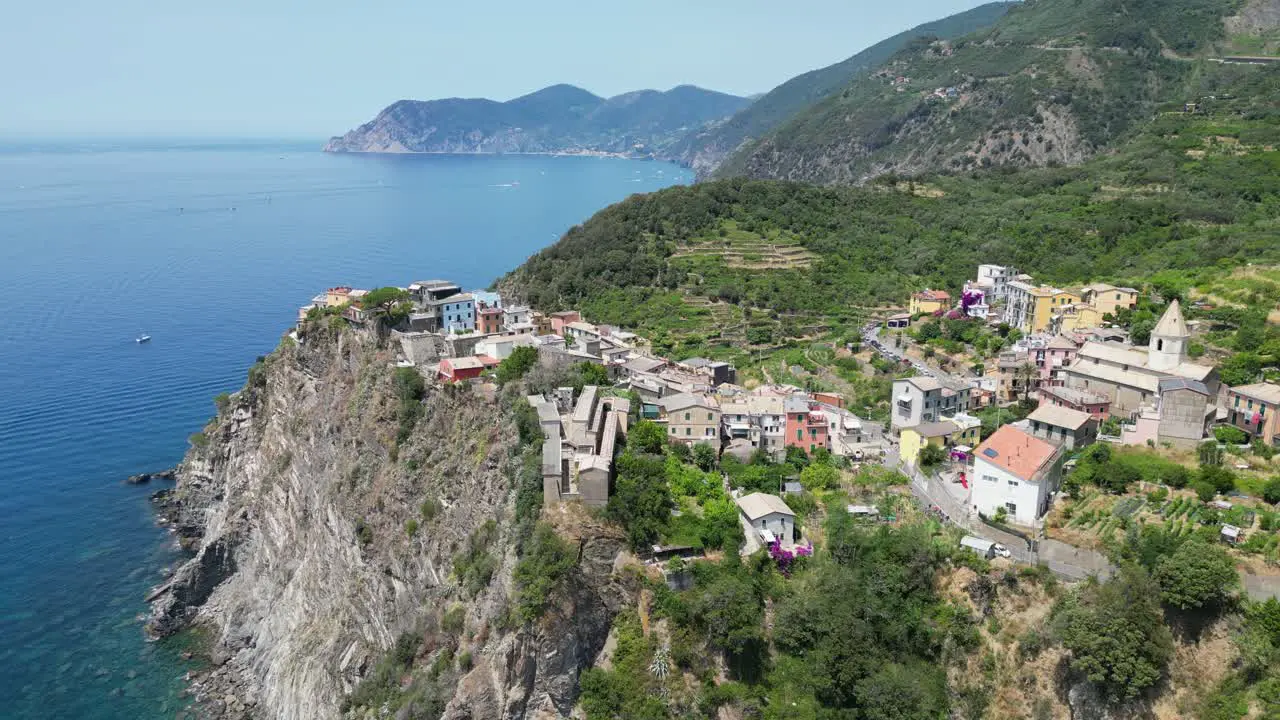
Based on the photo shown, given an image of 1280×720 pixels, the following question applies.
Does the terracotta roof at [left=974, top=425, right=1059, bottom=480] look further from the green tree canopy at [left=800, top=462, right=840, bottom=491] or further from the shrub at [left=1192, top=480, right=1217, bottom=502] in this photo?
the green tree canopy at [left=800, top=462, right=840, bottom=491]

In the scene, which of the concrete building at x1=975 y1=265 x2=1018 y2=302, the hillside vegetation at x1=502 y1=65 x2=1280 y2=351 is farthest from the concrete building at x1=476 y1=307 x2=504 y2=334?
the concrete building at x1=975 y1=265 x2=1018 y2=302

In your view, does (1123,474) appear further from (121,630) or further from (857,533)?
(121,630)

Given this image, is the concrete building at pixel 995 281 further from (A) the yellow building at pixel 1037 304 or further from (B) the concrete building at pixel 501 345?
(B) the concrete building at pixel 501 345

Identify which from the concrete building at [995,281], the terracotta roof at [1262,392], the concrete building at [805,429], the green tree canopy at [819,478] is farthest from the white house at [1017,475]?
the concrete building at [995,281]

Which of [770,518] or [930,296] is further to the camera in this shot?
[930,296]

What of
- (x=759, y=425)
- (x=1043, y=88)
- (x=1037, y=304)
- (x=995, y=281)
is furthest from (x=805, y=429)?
(x=1043, y=88)

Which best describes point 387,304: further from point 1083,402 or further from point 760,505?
point 1083,402
